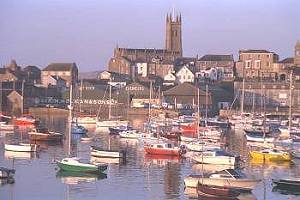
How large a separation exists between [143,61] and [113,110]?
2055 centimetres

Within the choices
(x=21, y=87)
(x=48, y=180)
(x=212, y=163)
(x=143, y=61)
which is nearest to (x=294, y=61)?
(x=143, y=61)

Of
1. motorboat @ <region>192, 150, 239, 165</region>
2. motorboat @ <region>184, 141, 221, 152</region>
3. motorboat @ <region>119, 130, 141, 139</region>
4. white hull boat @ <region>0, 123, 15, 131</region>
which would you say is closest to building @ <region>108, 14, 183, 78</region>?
white hull boat @ <region>0, 123, 15, 131</region>

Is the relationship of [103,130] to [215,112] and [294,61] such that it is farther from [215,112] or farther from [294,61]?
[294,61]

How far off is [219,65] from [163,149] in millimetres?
44274

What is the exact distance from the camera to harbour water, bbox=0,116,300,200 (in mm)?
16438

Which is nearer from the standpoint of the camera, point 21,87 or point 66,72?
point 21,87

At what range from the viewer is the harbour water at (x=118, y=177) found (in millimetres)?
16438

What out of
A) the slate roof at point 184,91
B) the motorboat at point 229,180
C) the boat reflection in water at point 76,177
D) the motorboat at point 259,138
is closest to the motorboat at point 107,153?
the boat reflection in water at point 76,177

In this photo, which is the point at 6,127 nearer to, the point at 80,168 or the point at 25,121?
the point at 25,121

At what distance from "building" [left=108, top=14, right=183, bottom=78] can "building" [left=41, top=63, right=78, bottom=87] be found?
15.6 ft

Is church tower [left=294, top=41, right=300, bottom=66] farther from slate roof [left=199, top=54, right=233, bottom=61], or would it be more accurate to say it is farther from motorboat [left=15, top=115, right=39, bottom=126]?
motorboat [left=15, top=115, right=39, bottom=126]

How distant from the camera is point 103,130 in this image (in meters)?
36.6

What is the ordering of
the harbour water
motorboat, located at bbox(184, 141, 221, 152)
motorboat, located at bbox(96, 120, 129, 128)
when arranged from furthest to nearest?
motorboat, located at bbox(96, 120, 129, 128), motorboat, located at bbox(184, 141, 221, 152), the harbour water

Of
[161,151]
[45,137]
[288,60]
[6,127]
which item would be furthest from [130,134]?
[288,60]
